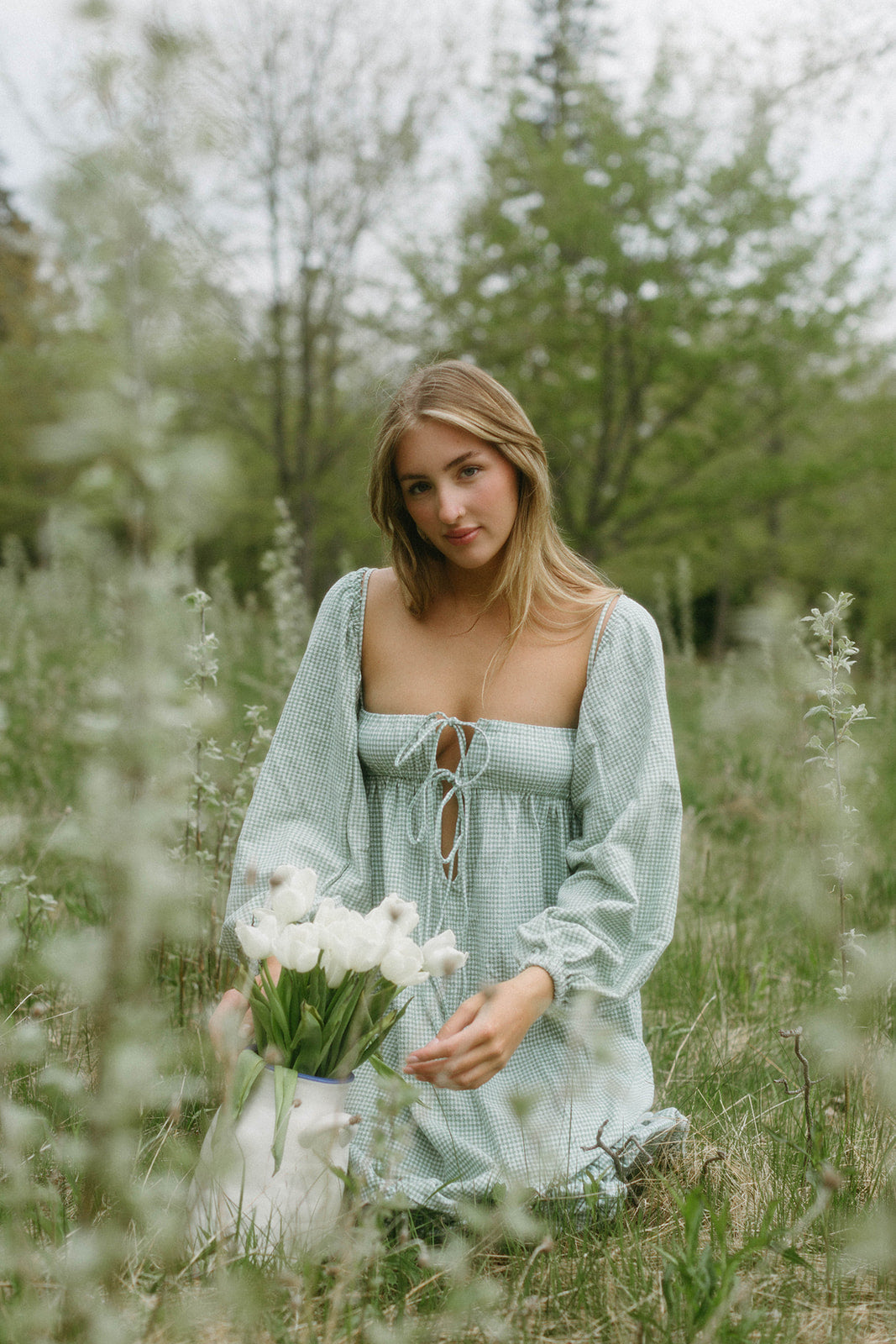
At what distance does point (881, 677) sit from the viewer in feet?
20.7

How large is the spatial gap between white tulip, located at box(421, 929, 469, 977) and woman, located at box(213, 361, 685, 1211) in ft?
1.08

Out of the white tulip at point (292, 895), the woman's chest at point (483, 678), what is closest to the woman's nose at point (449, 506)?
the woman's chest at point (483, 678)

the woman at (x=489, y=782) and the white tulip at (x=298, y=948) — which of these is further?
the woman at (x=489, y=782)

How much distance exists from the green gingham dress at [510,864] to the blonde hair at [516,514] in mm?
141

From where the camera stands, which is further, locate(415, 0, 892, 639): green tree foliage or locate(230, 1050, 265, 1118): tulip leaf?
locate(415, 0, 892, 639): green tree foliage

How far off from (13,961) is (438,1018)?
105 centimetres

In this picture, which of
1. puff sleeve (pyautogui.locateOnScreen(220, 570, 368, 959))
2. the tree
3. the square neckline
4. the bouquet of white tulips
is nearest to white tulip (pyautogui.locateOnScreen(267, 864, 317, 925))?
the bouquet of white tulips

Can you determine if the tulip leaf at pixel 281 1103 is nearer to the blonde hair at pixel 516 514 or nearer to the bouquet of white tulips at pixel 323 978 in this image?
the bouquet of white tulips at pixel 323 978

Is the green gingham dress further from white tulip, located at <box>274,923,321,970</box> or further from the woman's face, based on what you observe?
white tulip, located at <box>274,923,321,970</box>

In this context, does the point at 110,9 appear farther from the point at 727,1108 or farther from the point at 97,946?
the point at 727,1108

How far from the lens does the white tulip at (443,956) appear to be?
1510mm

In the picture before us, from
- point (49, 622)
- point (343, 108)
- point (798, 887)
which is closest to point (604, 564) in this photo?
point (343, 108)

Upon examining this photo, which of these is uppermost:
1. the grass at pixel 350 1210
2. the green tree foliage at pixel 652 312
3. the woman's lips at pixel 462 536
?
the green tree foliage at pixel 652 312

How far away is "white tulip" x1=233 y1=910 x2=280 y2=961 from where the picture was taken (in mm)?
1562
